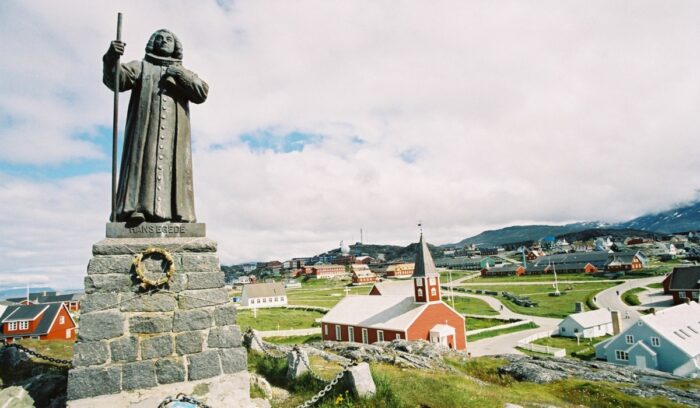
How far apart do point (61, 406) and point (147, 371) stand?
2.23 metres

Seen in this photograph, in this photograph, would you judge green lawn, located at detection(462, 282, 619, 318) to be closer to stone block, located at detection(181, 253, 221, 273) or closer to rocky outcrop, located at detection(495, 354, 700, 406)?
rocky outcrop, located at detection(495, 354, 700, 406)

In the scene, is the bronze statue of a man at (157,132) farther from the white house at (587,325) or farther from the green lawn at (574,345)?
the white house at (587,325)

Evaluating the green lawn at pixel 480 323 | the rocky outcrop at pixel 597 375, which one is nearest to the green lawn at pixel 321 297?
the green lawn at pixel 480 323

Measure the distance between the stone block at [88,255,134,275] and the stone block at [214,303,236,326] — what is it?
1.49 meters

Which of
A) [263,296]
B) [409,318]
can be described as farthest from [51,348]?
[263,296]

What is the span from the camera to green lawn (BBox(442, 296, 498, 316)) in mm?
58522

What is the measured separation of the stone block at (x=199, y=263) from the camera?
20.9 ft

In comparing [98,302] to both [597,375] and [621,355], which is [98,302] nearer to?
[597,375]

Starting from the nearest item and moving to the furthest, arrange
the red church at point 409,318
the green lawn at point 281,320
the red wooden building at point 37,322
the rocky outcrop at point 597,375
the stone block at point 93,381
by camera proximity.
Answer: the stone block at point 93,381 < the rocky outcrop at point 597,375 < the red church at point 409,318 < the red wooden building at point 37,322 < the green lawn at point 281,320

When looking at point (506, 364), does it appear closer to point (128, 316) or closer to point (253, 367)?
point (253, 367)

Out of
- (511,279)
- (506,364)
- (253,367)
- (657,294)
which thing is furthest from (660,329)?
(511,279)

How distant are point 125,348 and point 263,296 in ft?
251

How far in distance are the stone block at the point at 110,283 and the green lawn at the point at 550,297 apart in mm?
58839

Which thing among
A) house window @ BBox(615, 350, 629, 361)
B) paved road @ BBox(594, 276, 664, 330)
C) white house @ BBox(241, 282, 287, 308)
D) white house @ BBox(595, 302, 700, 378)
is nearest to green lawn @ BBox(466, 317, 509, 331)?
paved road @ BBox(594, 276, 664, 330)
